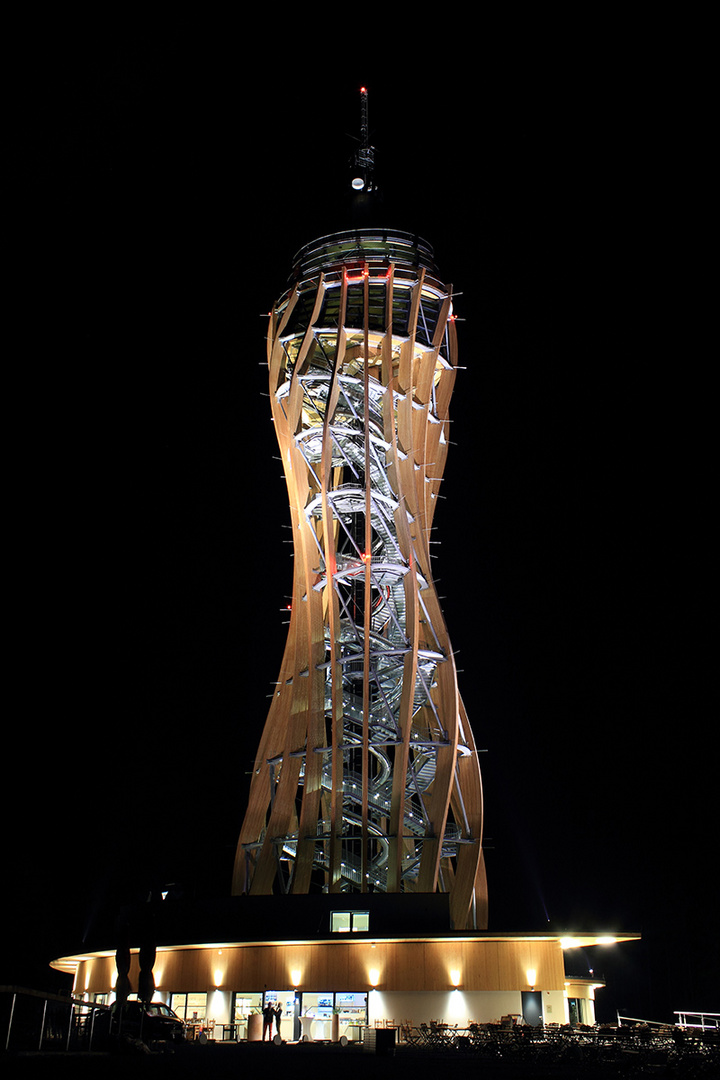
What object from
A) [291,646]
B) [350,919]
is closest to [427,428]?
[291,646]

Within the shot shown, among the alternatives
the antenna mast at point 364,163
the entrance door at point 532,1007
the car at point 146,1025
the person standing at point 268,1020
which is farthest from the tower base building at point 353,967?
the antenna mast at point 364,163

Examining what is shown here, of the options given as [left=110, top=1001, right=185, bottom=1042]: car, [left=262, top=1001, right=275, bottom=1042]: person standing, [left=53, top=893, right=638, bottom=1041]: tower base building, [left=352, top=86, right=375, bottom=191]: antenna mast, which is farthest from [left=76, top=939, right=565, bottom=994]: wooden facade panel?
[left=352, top=86, right=375, bottom=191]: antenna mast

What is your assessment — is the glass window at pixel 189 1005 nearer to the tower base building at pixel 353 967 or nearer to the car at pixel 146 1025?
the tower base building at pixel 353 967

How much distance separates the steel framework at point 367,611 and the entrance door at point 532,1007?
12.3 feet

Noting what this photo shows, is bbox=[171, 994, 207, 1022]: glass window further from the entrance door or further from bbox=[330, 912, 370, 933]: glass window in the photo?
the entrance door

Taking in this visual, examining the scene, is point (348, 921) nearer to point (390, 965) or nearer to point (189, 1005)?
point (390, 965)

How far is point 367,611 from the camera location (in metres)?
30.1

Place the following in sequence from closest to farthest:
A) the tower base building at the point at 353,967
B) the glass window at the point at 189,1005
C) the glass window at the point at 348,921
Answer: the tower base building at the point at 353,967
the glass window at the point at 348,921
the glass window at the point at 189,1005

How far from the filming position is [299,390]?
3400 cm

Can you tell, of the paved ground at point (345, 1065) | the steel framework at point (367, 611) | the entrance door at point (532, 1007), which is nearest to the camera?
the paved ground at point (345, 1065)

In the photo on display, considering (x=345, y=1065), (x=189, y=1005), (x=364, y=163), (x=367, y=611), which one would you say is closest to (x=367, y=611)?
(x=367, y=611)

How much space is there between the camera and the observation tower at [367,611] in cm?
2952

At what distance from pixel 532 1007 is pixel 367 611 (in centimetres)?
1187

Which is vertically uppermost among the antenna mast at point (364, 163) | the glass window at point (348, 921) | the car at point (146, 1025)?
the antenna mast at point (364, 163)
